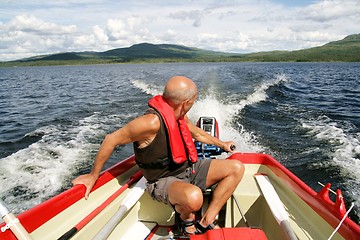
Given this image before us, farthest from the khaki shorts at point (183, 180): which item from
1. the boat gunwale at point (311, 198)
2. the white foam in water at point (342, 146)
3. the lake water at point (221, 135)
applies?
the white foam in water at point (342, 146)

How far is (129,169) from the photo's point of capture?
3678 millimetres

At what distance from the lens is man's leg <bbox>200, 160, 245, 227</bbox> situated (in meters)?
2.90

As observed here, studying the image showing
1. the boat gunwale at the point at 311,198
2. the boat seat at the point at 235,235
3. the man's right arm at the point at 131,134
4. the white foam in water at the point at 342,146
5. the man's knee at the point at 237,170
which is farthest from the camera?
the white foam in water at the point at 342,146

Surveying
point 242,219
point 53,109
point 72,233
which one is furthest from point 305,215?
point 53,109

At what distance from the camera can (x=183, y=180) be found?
3.02 meters

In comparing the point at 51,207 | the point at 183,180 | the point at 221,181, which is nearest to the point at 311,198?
the point at 221,181

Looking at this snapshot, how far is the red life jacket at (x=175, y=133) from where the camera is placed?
2.72 metres

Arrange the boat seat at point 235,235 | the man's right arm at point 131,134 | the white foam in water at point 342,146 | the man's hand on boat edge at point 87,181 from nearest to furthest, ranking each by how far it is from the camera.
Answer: the boat seat at point 235,235 → the man's right arm at point 131,134 → the man's hand on boat edge at point 87,181 → the white foam in water at point 342,146

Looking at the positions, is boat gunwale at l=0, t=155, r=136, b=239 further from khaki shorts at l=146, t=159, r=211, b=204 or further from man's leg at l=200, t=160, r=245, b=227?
man's leg at l=200, t=160, r=245, b=227

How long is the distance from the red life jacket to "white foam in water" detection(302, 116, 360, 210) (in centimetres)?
386

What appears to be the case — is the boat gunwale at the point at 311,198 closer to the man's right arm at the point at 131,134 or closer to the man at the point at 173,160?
the man at the point at 173,160

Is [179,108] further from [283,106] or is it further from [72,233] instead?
[283,106]

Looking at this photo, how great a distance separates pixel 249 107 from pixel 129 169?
9804 mm

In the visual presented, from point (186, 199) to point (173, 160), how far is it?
40cm
